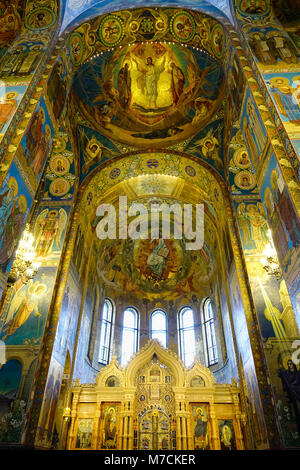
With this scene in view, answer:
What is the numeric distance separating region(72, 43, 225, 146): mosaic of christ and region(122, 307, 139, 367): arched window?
11.5 meters

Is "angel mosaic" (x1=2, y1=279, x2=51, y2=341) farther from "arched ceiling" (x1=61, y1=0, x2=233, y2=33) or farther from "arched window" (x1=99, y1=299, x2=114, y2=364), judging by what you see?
"arched window" (x1=99, y1=299, x2=114, y2=364)

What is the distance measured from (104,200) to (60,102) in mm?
6290

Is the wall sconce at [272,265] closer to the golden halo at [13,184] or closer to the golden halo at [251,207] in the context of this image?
the golden halo at [251,207]

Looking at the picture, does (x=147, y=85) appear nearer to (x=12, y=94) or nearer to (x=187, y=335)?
(x=12, y=94)

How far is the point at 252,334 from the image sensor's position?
9117 millimetres

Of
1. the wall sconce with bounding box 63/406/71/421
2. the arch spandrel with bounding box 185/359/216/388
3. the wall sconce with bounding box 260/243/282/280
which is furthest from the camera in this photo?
the arch spandrel with bounding box 185/359/216/388

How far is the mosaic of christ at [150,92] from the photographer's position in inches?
445

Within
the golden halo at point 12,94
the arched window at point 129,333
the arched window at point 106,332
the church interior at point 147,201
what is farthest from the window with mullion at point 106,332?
the golden halo at point 12,94

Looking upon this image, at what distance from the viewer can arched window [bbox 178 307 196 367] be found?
17.8 meters

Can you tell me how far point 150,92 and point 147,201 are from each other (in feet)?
18.8

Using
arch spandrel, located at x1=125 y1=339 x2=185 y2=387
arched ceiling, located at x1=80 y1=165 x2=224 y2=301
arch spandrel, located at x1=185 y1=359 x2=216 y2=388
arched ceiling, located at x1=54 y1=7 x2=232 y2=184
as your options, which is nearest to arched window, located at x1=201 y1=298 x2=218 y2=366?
arched ceiling, located at x1=80 y1=165 x2=224 y2=301

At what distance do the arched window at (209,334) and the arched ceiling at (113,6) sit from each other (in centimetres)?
1460

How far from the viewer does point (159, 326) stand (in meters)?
19.4
